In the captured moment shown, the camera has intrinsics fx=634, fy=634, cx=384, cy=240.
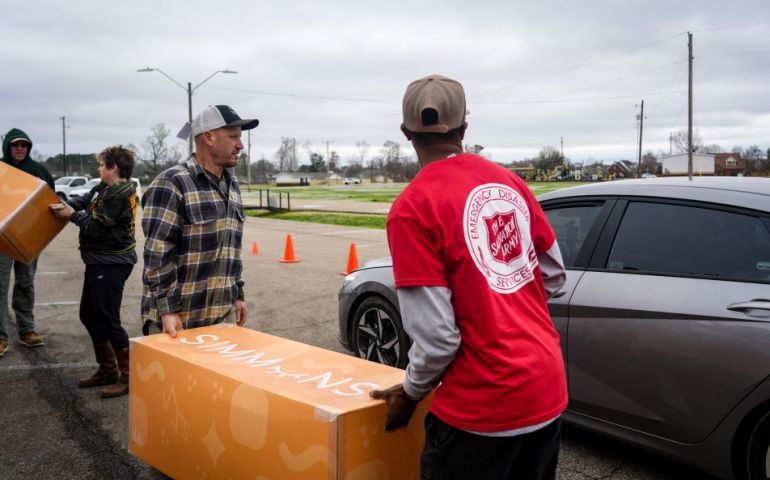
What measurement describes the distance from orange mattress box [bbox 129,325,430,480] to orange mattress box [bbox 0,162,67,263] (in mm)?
1839

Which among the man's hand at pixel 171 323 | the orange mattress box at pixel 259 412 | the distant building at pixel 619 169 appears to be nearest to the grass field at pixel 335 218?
the man's hand at pixel 171 323

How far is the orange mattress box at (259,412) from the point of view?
89.8 inches

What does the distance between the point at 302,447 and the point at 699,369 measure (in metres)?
1.96

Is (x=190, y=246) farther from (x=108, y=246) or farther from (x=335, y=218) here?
(x=335, y=218)

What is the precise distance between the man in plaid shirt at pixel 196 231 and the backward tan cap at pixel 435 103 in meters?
1.81

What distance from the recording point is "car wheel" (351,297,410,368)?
A: 4574 mm

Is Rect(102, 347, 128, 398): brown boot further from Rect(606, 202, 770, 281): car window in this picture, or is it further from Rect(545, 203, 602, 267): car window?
Rect(606, 202, 770, 281): car window

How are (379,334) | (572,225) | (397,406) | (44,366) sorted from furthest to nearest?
1. (44,366)
2. (379,334)
3. (572,225)
4. (397,406)

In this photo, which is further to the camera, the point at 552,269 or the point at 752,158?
the point at 752,158

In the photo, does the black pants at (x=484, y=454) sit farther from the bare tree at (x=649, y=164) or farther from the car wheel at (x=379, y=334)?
the bare tree at (x=649, y=164)

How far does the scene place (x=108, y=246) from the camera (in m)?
4.73

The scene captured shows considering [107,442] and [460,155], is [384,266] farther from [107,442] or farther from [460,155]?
[460,155]

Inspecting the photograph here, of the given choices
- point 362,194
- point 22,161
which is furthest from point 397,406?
point 362,194

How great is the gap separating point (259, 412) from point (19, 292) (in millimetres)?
4572
